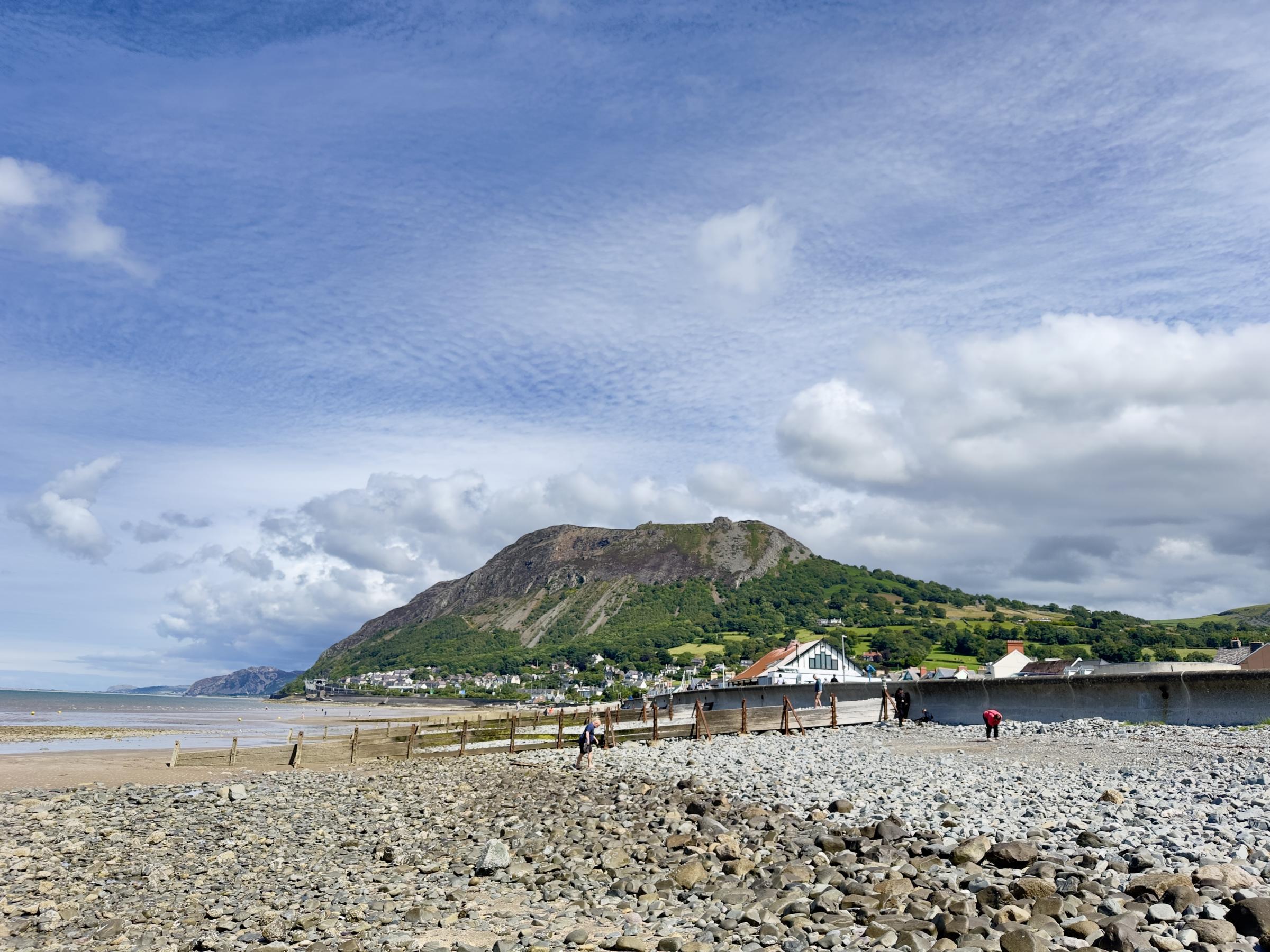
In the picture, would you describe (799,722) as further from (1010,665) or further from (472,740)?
(1010,665)

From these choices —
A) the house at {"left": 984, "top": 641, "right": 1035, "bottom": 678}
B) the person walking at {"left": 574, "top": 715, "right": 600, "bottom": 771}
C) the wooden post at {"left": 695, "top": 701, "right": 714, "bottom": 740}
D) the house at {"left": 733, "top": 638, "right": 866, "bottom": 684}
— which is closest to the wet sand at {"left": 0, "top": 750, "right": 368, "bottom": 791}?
the person walking at {"left": 574, "top": 715, "right": 600, "bottom": 771}

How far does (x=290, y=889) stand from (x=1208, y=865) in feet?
47.9

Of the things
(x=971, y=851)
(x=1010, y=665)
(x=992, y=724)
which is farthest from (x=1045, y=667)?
(x=971, y=851)

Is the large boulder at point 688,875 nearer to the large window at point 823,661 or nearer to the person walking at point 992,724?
the person walking at point 992,724

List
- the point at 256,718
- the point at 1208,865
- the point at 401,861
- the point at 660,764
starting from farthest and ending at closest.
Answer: the point at 256,718 → the point at 660,764 → the point at 401,861 → the point at 1208,865

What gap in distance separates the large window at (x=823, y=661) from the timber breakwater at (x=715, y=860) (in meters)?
63.5

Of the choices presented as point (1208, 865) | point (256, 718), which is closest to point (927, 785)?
point (1208, 865)

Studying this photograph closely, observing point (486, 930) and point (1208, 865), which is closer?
point (1208, 865)

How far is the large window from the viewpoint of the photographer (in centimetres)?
9031

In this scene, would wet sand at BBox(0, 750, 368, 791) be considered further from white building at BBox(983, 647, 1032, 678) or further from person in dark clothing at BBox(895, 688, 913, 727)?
white building at BBox(983, 647, 1032, 678)

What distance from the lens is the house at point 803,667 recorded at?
3403 inches

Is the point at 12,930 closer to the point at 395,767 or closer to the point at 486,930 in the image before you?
the point at 486,930

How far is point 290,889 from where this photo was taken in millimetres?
16109

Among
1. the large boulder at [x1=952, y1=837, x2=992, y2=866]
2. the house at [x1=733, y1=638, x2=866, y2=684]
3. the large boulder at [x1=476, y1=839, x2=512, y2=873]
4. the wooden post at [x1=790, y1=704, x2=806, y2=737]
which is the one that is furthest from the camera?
the house at [x1=733, y1=638, x2=866, y2=684]
